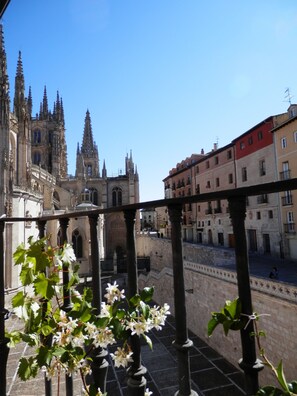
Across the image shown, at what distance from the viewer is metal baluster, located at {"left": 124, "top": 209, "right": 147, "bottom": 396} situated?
1785mm

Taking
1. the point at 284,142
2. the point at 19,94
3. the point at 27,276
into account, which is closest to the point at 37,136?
the point at 19,94

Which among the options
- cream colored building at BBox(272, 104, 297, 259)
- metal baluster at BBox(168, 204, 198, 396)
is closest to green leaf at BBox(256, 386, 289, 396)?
metal baluster at BBox(168, 204, 198, 396)

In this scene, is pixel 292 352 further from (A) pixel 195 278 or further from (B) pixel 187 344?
(B) pixel 187 344

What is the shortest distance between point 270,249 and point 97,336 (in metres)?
24.8

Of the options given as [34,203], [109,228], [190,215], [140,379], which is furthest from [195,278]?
[109,228]

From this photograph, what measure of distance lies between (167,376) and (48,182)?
30.6 meters

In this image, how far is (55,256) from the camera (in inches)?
80.8

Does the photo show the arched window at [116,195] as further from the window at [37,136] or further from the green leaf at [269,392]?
the green leaf at [269,392]

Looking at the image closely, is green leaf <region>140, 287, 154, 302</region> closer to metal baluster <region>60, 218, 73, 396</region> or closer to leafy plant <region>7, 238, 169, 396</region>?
leafy plant <region>7, 238, 169, 396</region>

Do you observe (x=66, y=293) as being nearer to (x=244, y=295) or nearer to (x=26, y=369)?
(x=26, y=369)

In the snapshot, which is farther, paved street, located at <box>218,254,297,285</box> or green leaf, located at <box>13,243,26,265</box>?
paved street, located at <box>218,254,297,285</box>

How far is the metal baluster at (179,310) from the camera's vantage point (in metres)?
1.58

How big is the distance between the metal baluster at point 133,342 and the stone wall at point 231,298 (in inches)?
313

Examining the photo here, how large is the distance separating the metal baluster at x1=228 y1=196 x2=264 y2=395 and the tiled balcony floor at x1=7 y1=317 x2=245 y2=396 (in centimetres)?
864
